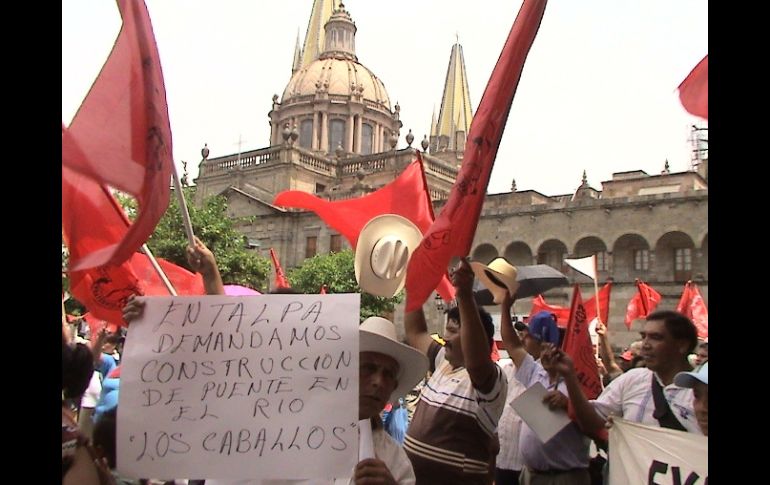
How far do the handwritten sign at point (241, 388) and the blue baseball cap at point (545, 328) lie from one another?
189 cm

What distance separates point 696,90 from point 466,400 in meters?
1.82

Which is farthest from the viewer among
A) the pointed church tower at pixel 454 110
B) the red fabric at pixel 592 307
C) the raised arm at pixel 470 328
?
the pointed church tower at pixel 454 110

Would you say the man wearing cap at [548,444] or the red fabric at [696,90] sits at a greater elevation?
the red fabric at [696,90]

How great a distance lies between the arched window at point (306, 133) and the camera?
171 feet

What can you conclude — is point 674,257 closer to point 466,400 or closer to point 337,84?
point 466,400

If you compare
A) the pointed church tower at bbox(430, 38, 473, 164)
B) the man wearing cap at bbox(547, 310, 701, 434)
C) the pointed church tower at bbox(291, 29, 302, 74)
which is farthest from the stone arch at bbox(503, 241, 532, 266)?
the pointed church tower at bbox(291, 29, 302, 74)

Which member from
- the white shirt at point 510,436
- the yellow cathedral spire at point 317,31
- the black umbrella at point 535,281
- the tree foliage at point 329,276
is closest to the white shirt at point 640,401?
the white shirt at point 510,436

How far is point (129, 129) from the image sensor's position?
3.05 metres

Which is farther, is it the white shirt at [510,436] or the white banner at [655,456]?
the white shirt at [510,436]

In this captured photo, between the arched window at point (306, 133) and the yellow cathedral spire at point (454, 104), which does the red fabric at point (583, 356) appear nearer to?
the arched window at point (306, 133)

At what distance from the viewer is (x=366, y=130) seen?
53375 mm

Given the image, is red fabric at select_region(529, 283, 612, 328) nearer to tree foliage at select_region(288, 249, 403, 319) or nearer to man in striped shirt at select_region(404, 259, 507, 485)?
man in striped shirt at select_region(404, 259, 507, 485)
